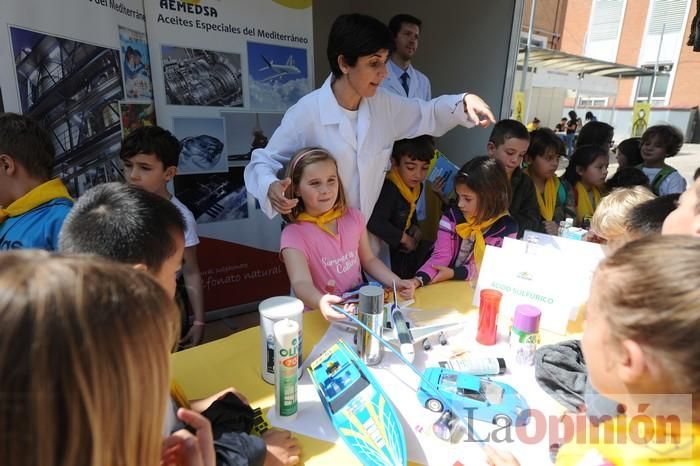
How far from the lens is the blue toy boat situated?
3.00 ft

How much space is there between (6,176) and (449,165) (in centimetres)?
234

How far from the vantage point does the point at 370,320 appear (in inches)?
49.2

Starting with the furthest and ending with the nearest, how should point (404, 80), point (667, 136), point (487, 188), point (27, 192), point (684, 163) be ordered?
point (684, 163), point (667, 136), point (404, 80), point (487, 188), point (27, 192)

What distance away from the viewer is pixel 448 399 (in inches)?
42.3

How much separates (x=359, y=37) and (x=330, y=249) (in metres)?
0.91

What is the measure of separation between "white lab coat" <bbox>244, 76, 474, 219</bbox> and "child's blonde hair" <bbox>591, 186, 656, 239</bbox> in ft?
2.47

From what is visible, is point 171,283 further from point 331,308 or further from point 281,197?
point 281,197

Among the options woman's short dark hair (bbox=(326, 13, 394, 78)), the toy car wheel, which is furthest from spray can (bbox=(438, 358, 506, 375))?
woman's short dark hair (bbox=(326, 13, 394, 78))

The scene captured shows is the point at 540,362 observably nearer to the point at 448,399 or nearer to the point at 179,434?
the point at 448,399

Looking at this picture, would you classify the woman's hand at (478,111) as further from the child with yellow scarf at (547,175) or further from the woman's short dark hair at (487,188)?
the child with yellow scarf at (547,175)

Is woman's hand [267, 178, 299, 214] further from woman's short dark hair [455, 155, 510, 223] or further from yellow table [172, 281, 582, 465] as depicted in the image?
woman's short dark hair [455, 155, 510, 223]

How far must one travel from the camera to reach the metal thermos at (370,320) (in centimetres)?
123

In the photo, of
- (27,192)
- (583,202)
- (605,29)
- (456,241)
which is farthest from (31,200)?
(605,29)

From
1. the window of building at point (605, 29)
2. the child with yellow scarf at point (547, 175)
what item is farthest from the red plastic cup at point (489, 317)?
the window of building at point (605, 29)
